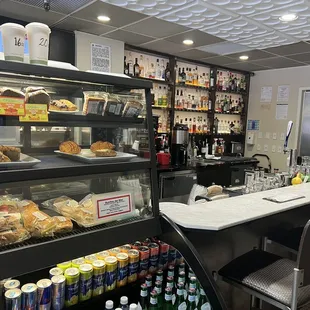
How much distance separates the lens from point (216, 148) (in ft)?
19.3

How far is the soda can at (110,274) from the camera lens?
1.28m

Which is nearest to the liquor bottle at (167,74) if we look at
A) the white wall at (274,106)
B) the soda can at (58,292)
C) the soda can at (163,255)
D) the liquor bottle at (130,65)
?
the liquor bottle at (130,65)

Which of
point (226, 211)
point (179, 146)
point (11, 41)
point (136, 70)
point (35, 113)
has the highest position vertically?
point (136, 70)

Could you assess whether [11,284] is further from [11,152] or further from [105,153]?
[105,153]

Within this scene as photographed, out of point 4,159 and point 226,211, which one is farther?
point 226,211

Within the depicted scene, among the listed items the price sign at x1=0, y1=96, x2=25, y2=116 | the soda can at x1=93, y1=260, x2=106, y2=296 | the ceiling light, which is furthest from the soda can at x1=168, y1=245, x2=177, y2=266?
the ceiling light

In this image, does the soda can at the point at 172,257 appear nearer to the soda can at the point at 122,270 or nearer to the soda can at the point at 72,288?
the soda can at the point at 122,270

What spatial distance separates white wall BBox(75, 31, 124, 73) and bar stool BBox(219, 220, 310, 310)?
3.12m

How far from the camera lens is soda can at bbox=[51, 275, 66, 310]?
1.14 metres

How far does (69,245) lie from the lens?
1121 mm

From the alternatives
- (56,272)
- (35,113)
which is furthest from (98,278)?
(35,113)

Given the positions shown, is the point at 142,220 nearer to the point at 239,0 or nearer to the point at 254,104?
the point at 239,0

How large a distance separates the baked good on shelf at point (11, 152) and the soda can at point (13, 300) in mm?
461

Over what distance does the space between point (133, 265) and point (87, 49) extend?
3.30 metres
